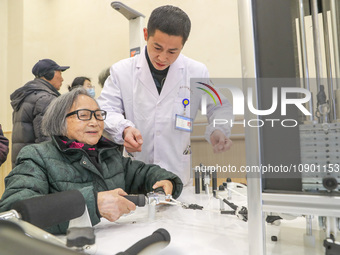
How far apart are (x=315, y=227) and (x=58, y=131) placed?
0.94m

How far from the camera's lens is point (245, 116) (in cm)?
58

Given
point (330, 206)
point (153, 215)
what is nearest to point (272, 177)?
point (330, 206)

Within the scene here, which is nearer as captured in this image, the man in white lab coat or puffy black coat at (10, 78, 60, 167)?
the man in white lab coat

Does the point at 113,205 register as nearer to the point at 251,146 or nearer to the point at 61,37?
the point at 251,146

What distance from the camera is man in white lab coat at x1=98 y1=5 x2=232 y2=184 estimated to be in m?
1.34

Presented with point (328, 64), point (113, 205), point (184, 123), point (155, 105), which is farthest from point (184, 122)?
point (328, 64)

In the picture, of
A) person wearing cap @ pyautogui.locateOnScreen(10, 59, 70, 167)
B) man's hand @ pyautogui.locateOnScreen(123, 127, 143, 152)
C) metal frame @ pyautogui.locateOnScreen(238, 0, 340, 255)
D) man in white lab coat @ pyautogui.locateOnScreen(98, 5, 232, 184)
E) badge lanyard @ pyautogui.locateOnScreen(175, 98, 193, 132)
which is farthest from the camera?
person wearing cap @ pyautogui.locateOnScreen(10, 59, 70, 167)

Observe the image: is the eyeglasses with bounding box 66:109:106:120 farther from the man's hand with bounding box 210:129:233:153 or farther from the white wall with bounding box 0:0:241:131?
the white wall with bounding box 0:0:241:131

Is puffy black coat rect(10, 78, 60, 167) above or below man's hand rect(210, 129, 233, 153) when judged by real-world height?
above

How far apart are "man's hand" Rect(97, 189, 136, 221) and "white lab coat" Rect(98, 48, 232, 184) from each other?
2.00ft

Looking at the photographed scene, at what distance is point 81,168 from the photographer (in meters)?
1.00

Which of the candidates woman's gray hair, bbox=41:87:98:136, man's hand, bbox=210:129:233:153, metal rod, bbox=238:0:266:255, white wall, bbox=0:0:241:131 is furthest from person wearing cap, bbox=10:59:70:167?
metal rod, bbox=238:0:266:255

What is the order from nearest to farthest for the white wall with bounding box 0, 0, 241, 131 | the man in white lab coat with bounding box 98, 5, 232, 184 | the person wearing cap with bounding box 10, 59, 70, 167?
the man in white lab coat with bounding box 98, 5, 232, 184, the person wearing cap with bounding box 10, 59, 70, 167, the white wall with bounding box 0, 0, 241, 131

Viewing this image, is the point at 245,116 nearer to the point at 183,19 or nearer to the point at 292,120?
the point at 292,120
